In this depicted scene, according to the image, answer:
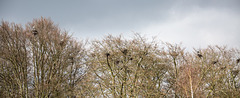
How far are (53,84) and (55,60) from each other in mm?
1843

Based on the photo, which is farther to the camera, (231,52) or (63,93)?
(231,52)

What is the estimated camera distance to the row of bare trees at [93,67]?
11.6m

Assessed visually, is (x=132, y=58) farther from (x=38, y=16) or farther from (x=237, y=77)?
(x=237, y=77)

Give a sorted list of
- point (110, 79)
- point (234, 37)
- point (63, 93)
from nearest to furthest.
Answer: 1. point (110, 79)
2. point (63, 93)
3. point (234, 37)

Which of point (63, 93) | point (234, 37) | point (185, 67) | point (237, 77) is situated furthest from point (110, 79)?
point (234, 37)

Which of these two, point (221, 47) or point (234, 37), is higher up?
point (234, 37)

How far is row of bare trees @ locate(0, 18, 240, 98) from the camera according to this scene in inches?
458

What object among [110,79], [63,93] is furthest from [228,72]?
[63,93]

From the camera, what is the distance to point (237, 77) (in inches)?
680

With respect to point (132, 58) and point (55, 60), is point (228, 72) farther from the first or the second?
point (55, 60)

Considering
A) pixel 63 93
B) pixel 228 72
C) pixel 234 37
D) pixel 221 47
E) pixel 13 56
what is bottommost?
pixel 63 93

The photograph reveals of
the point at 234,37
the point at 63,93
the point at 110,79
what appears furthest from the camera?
the point at 234,37

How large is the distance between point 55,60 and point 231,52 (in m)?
15.4

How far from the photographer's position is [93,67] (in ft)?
40.5
